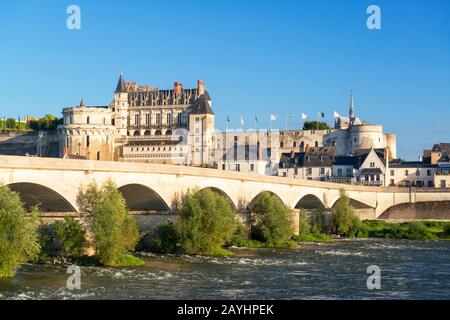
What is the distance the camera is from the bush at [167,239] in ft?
153

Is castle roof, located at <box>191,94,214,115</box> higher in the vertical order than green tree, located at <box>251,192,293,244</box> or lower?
higher

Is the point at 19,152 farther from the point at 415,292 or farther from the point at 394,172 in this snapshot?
the point at 415,292

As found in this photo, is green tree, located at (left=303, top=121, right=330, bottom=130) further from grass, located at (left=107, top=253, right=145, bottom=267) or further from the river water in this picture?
grass, located at (left=107, top=253, right=145, bottom=267)

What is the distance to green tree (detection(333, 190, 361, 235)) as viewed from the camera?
71875 mm

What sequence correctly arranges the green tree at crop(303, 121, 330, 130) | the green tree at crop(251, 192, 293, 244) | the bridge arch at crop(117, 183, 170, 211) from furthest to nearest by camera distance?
the green tree at crop(303, 121, 330, 130) → the green tree at crop(251, 192, 293, 244) → the bridge arch at crop(117, 183, 170, 211)

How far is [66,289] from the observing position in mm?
30766

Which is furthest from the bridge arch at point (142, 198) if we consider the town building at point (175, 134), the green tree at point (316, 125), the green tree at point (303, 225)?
the green tree at point (316, 125)

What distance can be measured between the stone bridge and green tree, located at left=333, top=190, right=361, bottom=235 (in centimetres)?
326

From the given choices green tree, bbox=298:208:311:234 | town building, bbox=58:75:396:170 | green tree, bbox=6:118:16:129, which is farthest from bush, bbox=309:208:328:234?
green tree, bbox=6:118:16:129

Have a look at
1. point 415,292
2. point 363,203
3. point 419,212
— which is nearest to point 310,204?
point 363,203

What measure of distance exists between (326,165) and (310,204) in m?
27.2

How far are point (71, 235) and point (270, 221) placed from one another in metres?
20.3

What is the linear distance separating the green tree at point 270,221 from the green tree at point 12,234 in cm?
2529

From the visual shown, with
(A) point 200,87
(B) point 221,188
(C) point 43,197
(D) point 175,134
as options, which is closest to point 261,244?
(B) point 221,188
